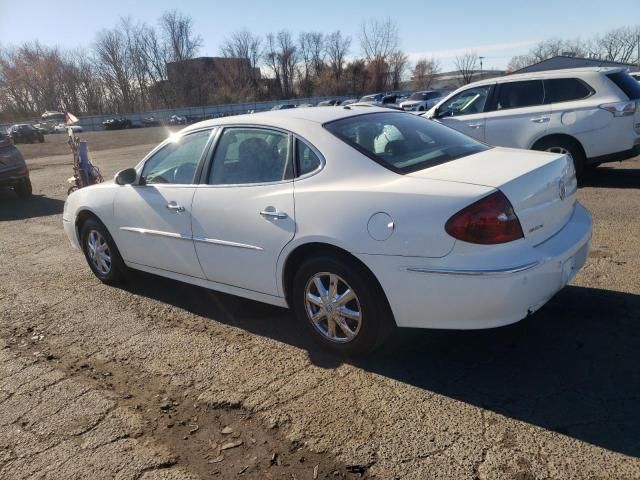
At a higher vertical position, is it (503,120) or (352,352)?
(503,120)

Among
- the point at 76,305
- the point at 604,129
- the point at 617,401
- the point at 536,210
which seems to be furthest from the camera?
the point at 604,129

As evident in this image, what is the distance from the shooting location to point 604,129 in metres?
7.48

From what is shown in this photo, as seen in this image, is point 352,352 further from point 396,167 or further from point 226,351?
point 396,167

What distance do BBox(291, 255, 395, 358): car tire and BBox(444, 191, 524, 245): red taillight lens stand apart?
59 cm

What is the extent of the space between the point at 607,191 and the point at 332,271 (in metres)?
6.00

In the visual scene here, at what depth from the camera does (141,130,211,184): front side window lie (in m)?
4.14

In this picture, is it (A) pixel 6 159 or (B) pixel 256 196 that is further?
(A) pixel 6 159

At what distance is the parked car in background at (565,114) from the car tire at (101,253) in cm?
617

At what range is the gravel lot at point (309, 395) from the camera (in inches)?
96.6

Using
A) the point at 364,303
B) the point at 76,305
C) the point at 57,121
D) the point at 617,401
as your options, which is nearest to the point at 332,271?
the point at 364,303

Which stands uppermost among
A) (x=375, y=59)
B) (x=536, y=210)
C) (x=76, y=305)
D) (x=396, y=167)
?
(x=375, y=59)

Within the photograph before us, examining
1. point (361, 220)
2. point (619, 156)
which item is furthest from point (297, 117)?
point (619, 156)

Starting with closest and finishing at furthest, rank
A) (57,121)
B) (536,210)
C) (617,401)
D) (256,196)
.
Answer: (617,401) < (536,210) < (256,196) < (57,121)

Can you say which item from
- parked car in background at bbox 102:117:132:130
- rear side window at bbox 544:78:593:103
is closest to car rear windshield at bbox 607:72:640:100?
rear side window at bbox 544:78:593:103
